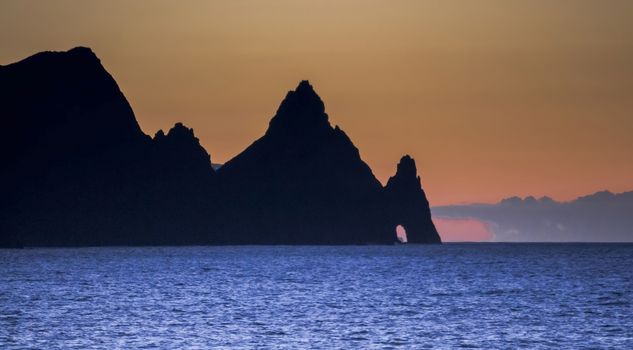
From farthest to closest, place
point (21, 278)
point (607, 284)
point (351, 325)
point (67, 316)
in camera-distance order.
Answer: point (21, 278) → point (607, 284) → point (67, 316) → point (351, 325)

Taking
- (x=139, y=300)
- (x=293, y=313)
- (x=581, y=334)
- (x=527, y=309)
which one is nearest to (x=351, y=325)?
(x=293, y=313)

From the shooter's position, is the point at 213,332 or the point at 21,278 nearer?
the point at 213,332

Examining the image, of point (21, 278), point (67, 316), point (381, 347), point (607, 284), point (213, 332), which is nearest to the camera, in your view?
point (381, 347)

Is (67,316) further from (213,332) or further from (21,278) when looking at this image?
(21,278)

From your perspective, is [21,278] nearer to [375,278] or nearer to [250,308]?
[375,278]

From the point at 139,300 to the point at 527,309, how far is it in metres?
32.9

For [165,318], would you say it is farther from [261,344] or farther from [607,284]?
[607,284]

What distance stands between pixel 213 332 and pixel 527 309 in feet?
97.2

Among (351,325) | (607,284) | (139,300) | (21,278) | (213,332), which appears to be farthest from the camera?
(21,278)

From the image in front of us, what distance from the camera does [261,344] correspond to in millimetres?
60531

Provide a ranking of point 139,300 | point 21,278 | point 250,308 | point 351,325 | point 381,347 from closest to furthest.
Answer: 1. point 381,347
2. point 351,325
3. point 250,308
4. point 139,300
5. point 21,278

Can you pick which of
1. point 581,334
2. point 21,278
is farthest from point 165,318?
point 21,278

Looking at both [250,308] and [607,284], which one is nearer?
[250,308]

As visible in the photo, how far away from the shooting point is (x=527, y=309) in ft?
278
